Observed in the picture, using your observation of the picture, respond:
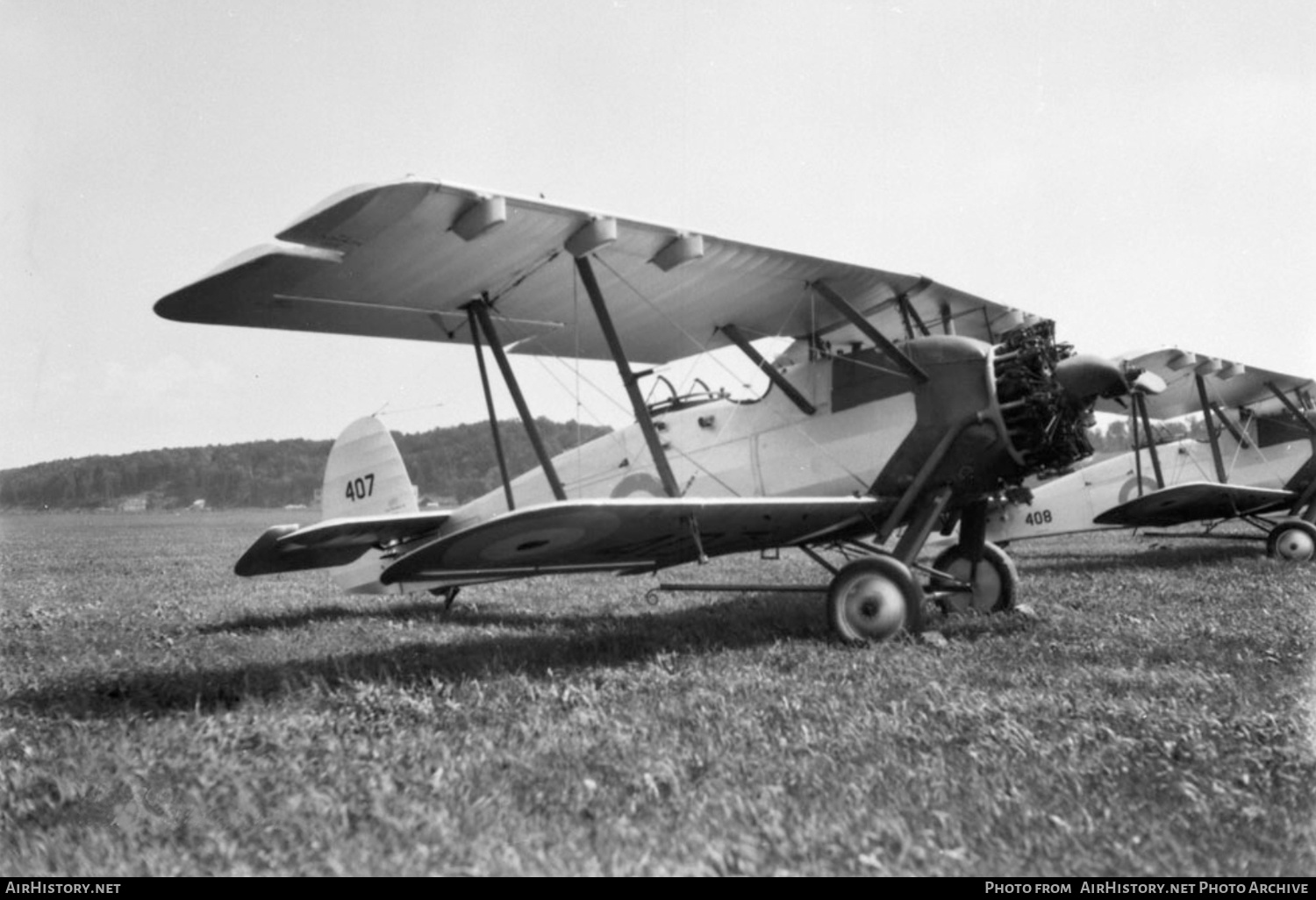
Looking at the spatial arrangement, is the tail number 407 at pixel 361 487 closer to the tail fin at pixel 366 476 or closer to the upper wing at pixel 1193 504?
the tail fin at pixel 366 476

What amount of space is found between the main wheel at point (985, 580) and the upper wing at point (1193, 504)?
4877mm

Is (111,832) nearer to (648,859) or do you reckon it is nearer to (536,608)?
(648,859)

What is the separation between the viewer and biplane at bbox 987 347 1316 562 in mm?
11438

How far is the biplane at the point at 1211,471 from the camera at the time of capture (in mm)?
11438

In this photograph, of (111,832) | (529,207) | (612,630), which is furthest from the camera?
(612,630)

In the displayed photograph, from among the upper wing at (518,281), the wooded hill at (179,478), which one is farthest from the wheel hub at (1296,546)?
the wooded hill at (179,478)

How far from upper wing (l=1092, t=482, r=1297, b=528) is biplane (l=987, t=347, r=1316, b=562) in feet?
0.07

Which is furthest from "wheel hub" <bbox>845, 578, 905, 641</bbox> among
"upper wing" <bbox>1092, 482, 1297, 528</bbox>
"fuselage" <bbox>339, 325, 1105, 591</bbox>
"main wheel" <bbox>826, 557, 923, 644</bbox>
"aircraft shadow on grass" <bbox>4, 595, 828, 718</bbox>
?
"upper wing" <bbox>1092, 482, 1297, 528</bbox>

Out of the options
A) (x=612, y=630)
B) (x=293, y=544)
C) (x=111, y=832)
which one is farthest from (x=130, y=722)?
(x=612, y=630)

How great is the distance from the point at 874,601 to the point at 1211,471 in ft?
38.0

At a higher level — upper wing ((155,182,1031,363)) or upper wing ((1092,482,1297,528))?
upper wing ((155,182,1031,363))

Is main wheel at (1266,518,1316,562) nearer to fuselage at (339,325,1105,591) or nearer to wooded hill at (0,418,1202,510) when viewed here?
fuselage at (339,325,1105,591)

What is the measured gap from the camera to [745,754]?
3.19 m

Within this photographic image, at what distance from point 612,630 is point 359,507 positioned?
3.60m
